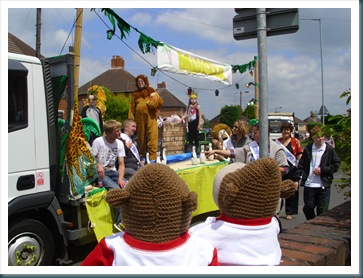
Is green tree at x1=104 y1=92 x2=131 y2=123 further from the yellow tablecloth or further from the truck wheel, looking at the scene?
the truck wheel

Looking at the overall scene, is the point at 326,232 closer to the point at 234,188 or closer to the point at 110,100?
the point at 234,188

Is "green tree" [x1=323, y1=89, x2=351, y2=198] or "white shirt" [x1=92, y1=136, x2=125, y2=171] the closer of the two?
"green tree" [x1=323, y1=89, x2=351, y2=198]

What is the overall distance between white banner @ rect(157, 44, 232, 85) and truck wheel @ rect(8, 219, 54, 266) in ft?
10.4

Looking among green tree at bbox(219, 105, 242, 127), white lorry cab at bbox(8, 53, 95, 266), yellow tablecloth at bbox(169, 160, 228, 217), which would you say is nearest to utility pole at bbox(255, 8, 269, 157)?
white lorry cab at bbox(8, 53, 95, 266)

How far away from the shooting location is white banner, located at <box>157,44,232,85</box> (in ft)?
Result: 19.7

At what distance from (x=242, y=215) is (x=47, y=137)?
8.53 feet

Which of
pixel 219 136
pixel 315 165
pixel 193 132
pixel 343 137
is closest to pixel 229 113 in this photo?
pixel 193 132

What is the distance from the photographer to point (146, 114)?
669 centimetres

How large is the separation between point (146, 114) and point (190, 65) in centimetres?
115

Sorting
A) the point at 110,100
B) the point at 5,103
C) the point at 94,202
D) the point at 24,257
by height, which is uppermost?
the point at 110,100

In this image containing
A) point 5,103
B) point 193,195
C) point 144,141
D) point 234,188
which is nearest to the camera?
point 193,195

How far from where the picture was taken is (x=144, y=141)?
676 cm

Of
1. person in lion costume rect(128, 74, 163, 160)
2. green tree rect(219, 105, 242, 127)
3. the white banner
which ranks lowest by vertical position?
person in lion costume rect(128, 74, 163, 160)

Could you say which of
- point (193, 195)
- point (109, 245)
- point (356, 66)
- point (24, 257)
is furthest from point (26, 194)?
point (356, 66)
